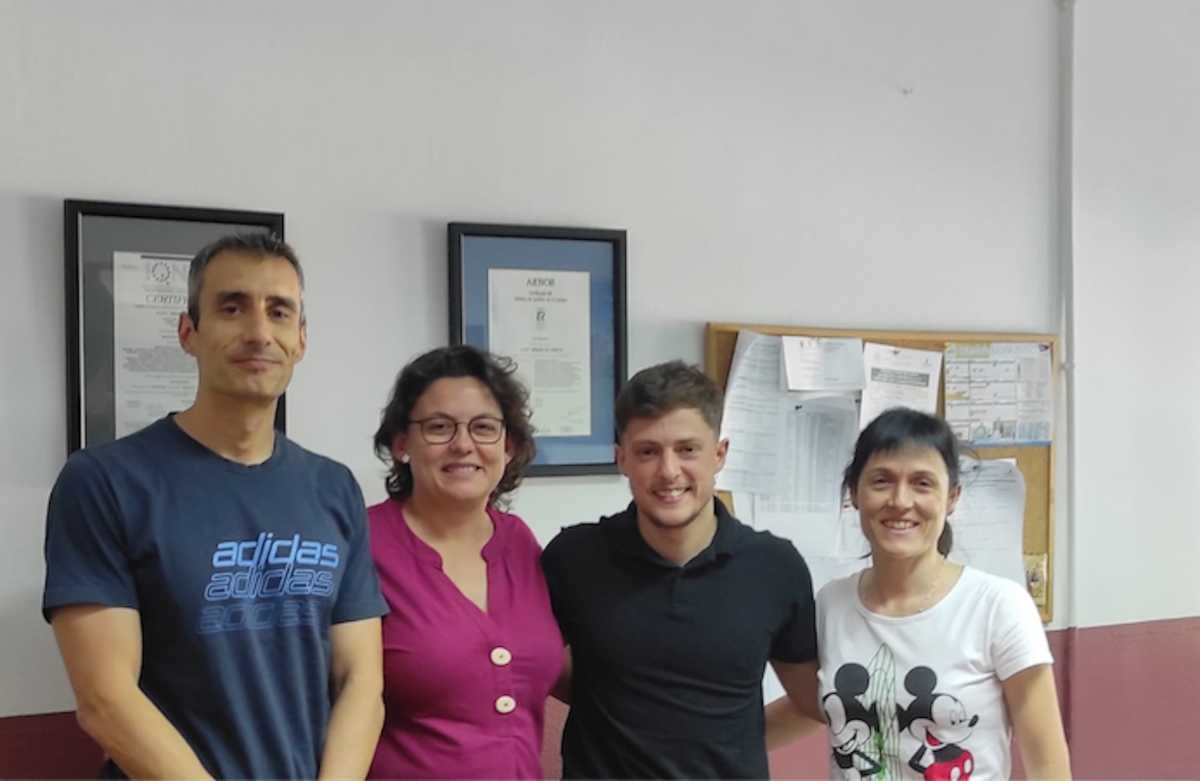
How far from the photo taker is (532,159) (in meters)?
2.00

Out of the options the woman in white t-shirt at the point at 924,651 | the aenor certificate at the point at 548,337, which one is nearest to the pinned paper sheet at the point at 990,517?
the woman in white t-shirt at the point at 924,651

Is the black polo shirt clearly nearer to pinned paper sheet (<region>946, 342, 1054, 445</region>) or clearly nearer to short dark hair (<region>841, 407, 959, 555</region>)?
short dark hair (<region>841, 407, 959, 555</region>)

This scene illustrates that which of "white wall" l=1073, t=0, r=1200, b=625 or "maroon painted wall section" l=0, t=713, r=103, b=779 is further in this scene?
"white wall" l=1073, t=0, r=1200, b=625

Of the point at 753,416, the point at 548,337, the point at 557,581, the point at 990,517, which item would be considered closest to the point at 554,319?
the point at 548,337

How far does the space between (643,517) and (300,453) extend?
0.54 metres

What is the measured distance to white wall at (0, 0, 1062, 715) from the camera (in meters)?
1.71

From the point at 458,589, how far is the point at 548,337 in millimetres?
658

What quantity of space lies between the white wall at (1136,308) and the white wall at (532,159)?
0.13 meters

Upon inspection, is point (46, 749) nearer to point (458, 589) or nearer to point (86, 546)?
point (86, 546)

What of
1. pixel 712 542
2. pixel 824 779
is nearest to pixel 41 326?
pixel 712 542

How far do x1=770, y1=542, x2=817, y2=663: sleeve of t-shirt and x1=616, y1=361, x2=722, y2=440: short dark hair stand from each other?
0.94 ft

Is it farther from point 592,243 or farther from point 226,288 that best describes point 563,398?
point 226,288

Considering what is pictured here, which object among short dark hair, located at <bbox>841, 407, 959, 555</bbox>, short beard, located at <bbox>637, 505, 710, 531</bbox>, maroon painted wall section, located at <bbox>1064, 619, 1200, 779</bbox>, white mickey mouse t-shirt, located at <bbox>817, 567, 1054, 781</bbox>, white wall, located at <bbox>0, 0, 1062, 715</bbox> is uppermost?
white wall, located at <bbox>0, 0, 1062, 715</bbox>

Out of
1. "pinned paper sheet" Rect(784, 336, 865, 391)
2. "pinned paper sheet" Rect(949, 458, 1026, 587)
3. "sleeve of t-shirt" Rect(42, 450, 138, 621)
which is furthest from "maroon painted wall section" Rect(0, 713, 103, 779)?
"pinned paper sheet" Rect(949, 458, 1026, 587)
